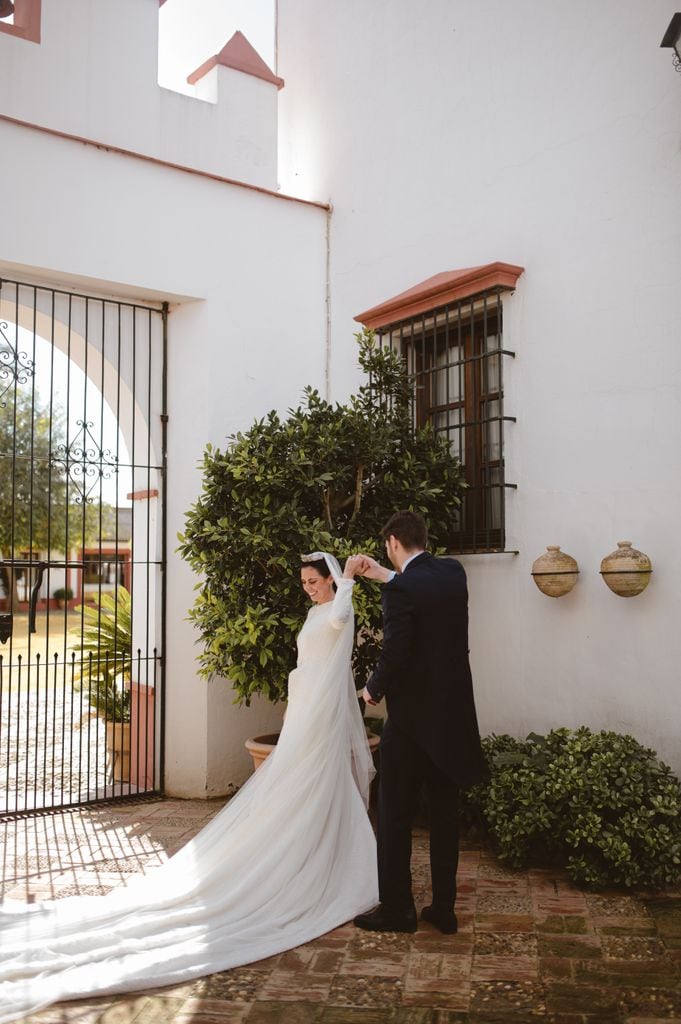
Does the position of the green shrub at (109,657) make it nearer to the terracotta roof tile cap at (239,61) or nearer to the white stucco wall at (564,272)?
the white stucco wall at (564,272)

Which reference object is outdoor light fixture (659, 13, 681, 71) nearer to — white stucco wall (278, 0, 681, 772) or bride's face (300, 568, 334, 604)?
white stucco wall (278, 0, 681, 772)

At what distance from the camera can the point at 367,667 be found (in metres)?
6.00

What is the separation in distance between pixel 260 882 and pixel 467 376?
11.5 ft

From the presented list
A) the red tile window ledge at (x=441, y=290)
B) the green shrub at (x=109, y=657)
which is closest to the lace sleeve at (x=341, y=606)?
the red tile window ledge at (x=441, y=290)

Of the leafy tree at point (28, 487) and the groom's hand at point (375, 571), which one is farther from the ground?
the leafy tree at point (28, 487)

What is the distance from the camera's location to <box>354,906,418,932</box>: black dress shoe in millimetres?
4070

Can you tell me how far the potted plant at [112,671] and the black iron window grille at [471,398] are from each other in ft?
9.42

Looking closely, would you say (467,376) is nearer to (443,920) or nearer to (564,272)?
(564,272)

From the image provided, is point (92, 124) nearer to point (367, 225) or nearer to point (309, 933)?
point (367, 225)

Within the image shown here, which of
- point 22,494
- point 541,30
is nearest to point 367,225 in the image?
point 541,30

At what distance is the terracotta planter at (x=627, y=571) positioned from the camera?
486cm

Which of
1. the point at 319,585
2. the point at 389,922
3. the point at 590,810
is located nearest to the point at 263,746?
the point at 319,585

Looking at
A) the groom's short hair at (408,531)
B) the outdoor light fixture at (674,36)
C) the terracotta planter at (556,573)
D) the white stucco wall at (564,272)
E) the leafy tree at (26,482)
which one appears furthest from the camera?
the leafy tree at (26,482)

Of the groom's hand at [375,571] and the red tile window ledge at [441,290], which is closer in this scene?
the groom's hand at [375,571]
